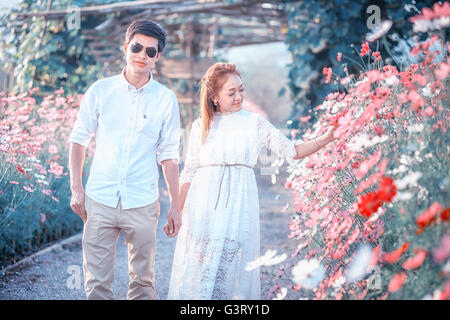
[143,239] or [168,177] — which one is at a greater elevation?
[168,177]

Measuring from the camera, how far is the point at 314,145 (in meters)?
2.21

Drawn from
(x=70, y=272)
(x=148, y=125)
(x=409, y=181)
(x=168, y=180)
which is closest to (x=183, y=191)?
(x=168, y=180)

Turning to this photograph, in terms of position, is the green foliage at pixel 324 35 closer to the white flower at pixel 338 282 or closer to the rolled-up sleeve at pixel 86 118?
the rolled-up sleeve at pixel 86 118

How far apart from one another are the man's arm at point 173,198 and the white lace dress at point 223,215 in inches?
2.9

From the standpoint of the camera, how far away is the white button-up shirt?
6.78 feet

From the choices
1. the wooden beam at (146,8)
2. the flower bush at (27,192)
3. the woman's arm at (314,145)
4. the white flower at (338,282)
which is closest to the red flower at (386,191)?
the white flower at (338,282)

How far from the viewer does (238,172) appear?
7.01 ft

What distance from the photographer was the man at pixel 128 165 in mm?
2066

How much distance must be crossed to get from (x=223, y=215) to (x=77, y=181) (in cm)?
71

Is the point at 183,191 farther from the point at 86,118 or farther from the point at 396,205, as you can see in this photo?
the point at 396,205
